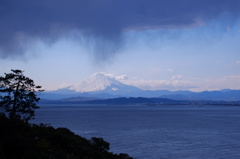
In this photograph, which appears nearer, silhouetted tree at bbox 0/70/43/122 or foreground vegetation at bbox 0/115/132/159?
foreground vegetation at bbox 0/115/132/159

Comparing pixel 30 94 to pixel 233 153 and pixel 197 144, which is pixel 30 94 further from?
pixel 197 144

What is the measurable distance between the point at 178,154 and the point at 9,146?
33.4 meters

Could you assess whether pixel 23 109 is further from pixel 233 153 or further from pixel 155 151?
pixel 233 153

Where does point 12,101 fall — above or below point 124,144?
above

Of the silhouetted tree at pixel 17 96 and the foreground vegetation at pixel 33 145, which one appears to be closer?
the foreground vegetation at pixel 33 145

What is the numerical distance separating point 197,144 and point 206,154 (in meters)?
8.80

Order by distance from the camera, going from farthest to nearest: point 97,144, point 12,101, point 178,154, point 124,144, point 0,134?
point 124,144
point 178,154
point 12,101
point 97,144
point 0,134

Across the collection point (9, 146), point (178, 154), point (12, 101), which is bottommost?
point (178, 154)

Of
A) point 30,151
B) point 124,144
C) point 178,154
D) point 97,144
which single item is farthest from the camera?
point 124,144

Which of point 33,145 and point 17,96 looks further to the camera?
point 17,96

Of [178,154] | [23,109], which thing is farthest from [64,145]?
[178,154]

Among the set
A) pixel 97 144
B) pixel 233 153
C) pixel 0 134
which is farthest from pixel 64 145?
pixel 233 153

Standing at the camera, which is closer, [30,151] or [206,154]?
[30,151]

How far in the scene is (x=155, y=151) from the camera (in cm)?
4356
